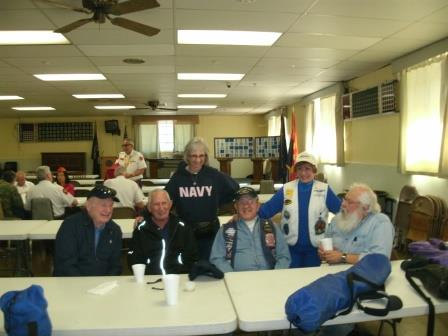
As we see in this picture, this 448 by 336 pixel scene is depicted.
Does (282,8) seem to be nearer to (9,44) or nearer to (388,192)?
(9,44)

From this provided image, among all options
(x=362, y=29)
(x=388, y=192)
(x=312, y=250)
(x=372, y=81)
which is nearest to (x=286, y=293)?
(x=312, y=250)

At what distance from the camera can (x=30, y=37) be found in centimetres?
440

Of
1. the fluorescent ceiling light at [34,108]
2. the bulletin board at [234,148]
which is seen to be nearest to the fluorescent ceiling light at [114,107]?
the fluorescent ceiling light at [34,108]

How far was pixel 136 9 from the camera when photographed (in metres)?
3.01

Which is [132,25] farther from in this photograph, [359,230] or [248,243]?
[359,230]

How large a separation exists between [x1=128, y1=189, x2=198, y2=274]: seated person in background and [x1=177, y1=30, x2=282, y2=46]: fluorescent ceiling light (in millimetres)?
2397

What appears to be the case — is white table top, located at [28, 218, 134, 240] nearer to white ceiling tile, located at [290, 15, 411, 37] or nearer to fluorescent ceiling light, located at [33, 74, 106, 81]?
white ceiling tile, located at [290, 15, 411, 37]

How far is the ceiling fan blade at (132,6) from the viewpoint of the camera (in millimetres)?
2887

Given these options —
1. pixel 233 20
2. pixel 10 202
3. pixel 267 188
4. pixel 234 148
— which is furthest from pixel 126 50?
pixel 234 148

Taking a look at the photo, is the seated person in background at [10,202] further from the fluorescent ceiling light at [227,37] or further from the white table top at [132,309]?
the white table top at [132,309]

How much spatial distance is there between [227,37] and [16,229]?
291 centimetres

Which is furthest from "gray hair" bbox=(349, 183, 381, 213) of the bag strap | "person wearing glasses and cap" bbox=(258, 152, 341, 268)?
the bag strap

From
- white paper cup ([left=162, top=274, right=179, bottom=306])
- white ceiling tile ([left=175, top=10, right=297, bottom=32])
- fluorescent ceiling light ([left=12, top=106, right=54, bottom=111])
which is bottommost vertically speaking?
white paper cup ([left=162, top=274, right=179, bottom=306])

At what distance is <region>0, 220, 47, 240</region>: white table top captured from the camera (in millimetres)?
3271
